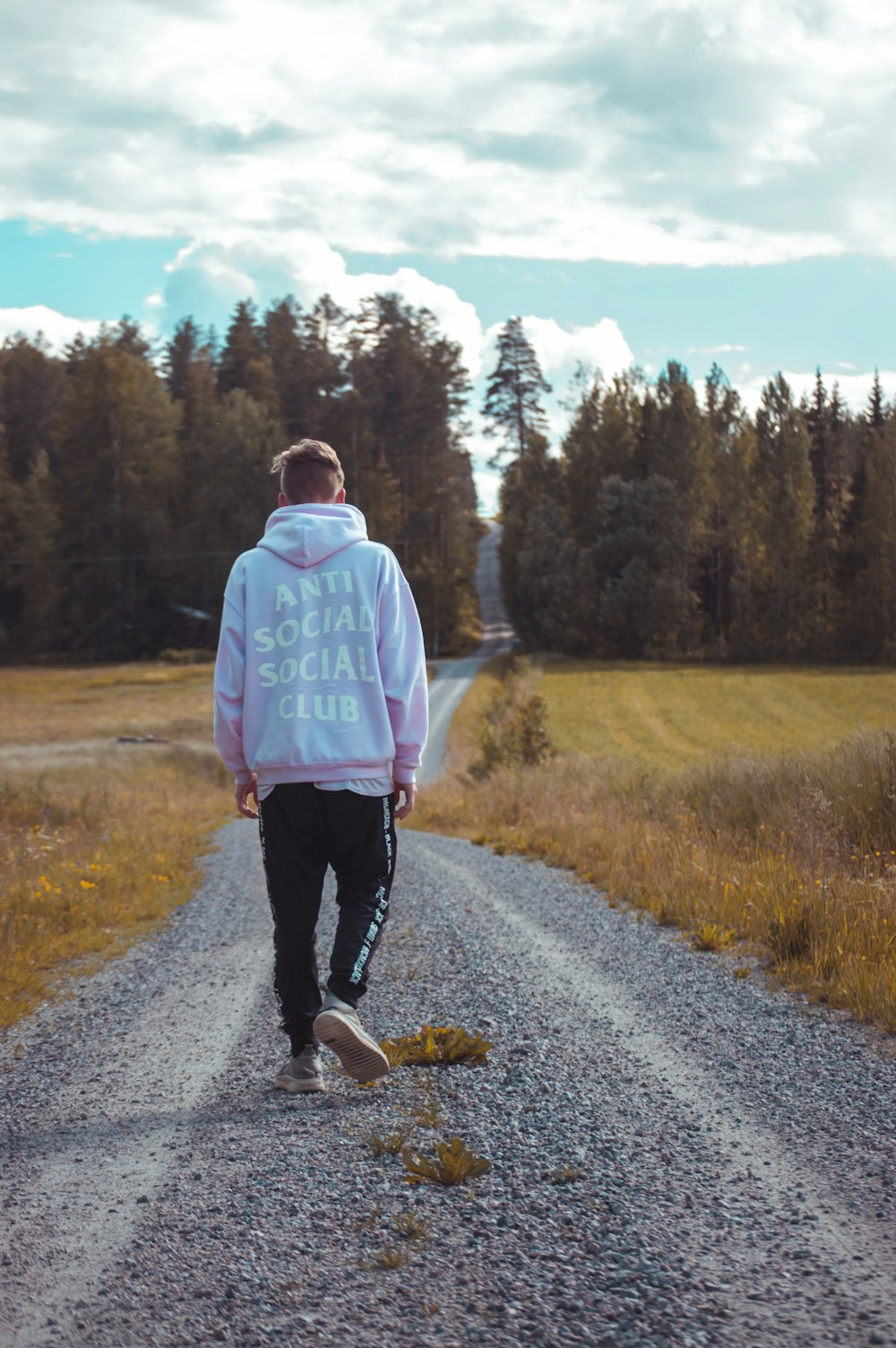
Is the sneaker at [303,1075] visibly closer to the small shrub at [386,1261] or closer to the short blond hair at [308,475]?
the small shrub at [386,1261]

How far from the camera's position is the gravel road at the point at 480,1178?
2342 mm

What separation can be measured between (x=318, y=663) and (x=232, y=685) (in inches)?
12.6

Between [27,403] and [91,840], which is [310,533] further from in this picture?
[27,403]

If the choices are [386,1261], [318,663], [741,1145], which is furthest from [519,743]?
[386,1261]

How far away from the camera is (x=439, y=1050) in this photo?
4.13 metres

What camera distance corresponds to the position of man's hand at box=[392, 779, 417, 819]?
3.90m

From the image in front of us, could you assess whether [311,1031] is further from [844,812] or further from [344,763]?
[844,812]

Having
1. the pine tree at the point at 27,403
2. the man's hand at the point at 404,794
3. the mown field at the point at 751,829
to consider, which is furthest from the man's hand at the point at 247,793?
the pine tree at the point at 27,403

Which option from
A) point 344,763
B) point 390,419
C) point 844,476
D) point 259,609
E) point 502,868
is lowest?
point 502,868

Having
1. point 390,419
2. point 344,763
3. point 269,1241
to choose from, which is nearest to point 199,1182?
point 269,1241

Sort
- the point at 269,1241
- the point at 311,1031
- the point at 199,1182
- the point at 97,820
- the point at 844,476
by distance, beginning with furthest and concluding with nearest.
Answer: the point at 844,476
the point at 97,820
the point at 311,1031
the point at 199,1182
the point at 269,1241

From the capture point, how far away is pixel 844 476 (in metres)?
55.0

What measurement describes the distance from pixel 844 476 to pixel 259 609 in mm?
55963

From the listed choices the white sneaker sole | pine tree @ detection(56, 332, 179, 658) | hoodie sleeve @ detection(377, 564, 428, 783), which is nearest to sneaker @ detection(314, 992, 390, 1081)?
the white sneaker sole
